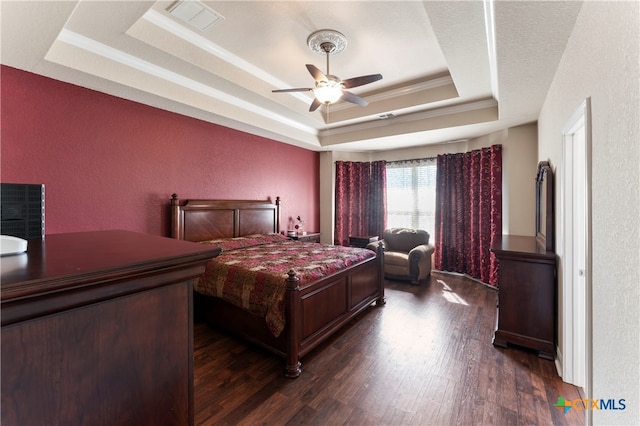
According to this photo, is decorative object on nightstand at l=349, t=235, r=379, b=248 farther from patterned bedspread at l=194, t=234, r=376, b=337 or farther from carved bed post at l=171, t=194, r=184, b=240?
carved bed post at l=171, t=194, r=184, b=240

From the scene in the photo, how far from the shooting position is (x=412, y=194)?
18.1ft

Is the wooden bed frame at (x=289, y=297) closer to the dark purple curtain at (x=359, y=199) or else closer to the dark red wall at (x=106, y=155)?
the dark red wall at (x=106, y=155)

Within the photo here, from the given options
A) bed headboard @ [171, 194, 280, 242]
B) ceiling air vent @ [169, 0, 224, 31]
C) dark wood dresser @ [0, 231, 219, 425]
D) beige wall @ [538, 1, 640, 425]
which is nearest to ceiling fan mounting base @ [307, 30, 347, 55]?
ceiling air vent @ [169, 0, 224, 31]

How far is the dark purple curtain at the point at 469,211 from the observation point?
4266 millimetres

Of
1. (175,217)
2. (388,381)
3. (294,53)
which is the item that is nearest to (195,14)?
(294,53)

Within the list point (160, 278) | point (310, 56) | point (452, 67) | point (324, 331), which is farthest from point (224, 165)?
point (160, 278)

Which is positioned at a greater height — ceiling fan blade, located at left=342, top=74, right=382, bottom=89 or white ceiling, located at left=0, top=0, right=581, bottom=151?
white ceiling, located at left=0, top=0, right=581, bottom=151

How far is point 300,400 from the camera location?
6.34 ft

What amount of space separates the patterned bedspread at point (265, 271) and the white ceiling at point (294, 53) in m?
1.83

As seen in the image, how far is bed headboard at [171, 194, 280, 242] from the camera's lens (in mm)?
3518

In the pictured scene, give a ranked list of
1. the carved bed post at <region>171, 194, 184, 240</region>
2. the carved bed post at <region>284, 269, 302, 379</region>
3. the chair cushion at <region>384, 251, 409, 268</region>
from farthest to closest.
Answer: the chair cushion at <region>384, 251, 409, 268</region> < the carved bed post at <region>171, 194, 184, 240</region> < the carved bed post at <region>284, 269, 302, 379</region>

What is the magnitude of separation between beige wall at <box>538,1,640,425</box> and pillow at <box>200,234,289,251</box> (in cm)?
332

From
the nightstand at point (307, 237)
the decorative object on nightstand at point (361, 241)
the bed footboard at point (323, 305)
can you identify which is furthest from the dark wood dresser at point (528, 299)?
the nightstand at point (307, 237)

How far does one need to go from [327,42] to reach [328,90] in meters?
0.49
